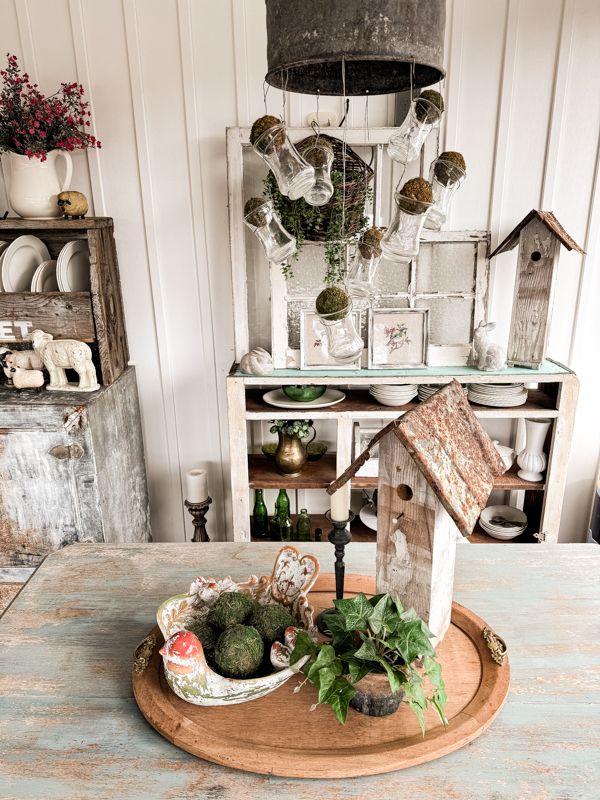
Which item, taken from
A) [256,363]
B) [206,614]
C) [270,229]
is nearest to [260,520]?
[256,363]

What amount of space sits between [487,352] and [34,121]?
1969 millimetres

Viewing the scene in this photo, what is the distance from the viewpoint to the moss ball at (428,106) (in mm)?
1065

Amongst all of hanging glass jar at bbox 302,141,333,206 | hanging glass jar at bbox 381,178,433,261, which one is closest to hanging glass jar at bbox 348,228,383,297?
hanging glass jar at bbox 381,178,433,261

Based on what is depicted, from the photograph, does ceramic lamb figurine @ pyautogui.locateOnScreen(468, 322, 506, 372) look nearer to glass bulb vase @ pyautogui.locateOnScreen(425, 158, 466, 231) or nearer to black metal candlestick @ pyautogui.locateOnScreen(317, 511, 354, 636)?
glass bulb vase @ pyautogui.locateOnScreen(425, 158, 466, 231)

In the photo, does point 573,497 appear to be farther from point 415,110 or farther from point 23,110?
point 23,110

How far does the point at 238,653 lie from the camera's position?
3.46ft

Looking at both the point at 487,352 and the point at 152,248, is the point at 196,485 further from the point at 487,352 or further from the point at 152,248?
the point at 487,352

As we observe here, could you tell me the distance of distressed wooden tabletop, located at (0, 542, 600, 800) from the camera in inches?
36.6

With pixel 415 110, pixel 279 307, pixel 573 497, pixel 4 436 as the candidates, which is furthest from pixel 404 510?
pixel 573 497

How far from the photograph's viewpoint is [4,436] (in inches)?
87.3

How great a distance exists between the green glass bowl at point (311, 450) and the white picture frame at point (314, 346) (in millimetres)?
409

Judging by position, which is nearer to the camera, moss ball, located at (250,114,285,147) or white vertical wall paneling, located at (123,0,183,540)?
moss ball, located at (250,114,285,147)

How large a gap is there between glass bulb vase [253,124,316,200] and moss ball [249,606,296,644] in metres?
0.85

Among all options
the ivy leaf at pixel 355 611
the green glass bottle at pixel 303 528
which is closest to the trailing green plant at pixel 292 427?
the green glass bottle at pixel 303 528
